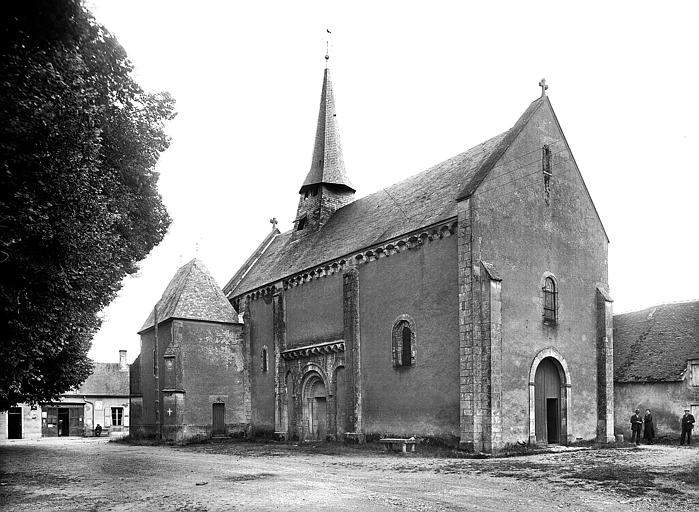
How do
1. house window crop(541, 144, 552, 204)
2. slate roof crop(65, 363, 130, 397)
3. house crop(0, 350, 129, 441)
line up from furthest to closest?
1. slate roof crop(65, 363, 130, 397)
2. house crop(0, 350, 129, 441)
3. house window crop(541, 144, 552, 204)

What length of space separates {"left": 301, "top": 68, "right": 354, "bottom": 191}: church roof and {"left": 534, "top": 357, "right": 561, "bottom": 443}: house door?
57.6ft

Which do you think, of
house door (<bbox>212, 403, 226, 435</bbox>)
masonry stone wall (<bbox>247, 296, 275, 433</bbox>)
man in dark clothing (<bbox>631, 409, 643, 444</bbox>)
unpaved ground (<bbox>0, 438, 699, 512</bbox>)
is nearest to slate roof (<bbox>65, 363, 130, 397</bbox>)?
house door (<bbox>212, 403, 226, 435</bbox>)

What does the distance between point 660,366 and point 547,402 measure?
8.86 m

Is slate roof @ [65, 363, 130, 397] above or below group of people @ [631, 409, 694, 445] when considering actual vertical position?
below

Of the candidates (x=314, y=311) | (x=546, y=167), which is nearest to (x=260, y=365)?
(x=314, y=311)

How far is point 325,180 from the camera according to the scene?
126 feet

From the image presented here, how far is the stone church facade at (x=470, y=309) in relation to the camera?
78.6ft

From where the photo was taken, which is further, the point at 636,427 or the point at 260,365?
the point at 260,365

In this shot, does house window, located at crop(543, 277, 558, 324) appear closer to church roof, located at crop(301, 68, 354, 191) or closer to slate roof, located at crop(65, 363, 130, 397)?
church roof, located at crop(301, 68, 354, 191)

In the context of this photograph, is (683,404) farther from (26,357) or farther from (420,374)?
→ (26,357)

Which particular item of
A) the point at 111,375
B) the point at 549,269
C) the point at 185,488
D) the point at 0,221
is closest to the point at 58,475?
the point at 185,488

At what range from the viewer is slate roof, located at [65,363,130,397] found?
63062 mm

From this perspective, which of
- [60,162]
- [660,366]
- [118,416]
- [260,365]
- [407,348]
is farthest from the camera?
[118,416]

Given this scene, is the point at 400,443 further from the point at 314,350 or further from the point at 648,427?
the point at 648,427
